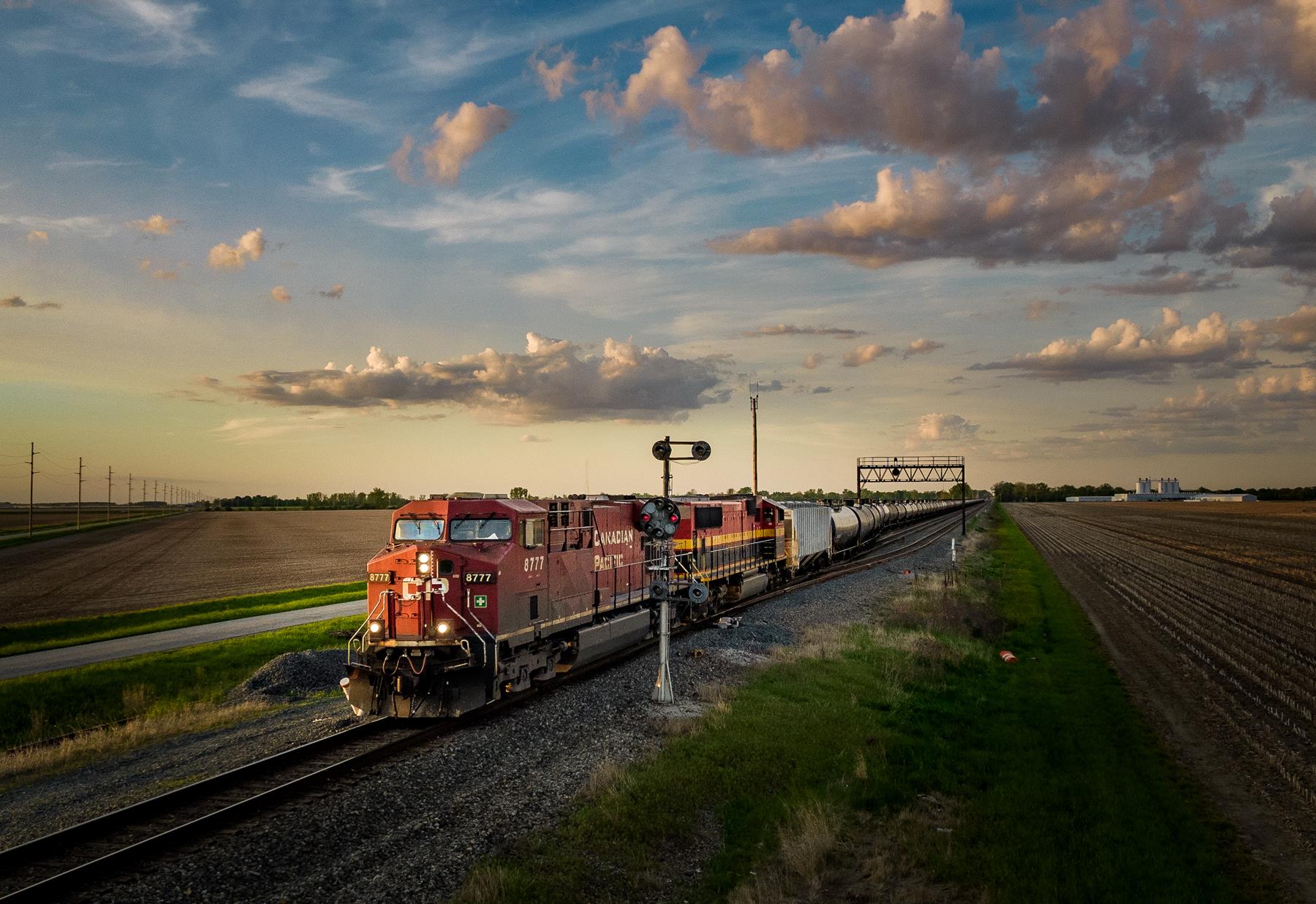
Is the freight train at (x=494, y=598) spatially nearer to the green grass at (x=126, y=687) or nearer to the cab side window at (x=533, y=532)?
the cab side window at (x=533, y=532)

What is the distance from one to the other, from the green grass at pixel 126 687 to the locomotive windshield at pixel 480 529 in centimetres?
950

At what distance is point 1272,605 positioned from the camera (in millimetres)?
33125

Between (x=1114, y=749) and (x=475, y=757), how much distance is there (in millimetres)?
11358

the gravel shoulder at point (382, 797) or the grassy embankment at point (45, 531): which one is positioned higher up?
the gravel shoulder at point (382, 797)

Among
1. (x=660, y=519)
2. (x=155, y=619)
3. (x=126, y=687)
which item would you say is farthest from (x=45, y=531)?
(x=660, y=519)

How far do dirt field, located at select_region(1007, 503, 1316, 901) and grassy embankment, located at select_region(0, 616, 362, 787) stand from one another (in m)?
19.1

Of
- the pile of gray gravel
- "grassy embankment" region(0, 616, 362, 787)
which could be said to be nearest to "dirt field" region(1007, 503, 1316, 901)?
"grassy embankment" region(0, 616, 362, 787)

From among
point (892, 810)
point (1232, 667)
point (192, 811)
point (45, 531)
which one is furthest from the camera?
point (45, 531)

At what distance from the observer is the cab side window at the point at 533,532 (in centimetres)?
1652

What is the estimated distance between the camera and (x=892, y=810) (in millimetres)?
11773

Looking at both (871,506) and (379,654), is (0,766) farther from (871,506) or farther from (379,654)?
(871,506)

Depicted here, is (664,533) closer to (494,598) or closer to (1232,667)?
(494,598)

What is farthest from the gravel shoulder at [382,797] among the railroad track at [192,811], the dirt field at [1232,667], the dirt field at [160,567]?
the dirt field at [160,567]

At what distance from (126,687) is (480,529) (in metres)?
13.2
